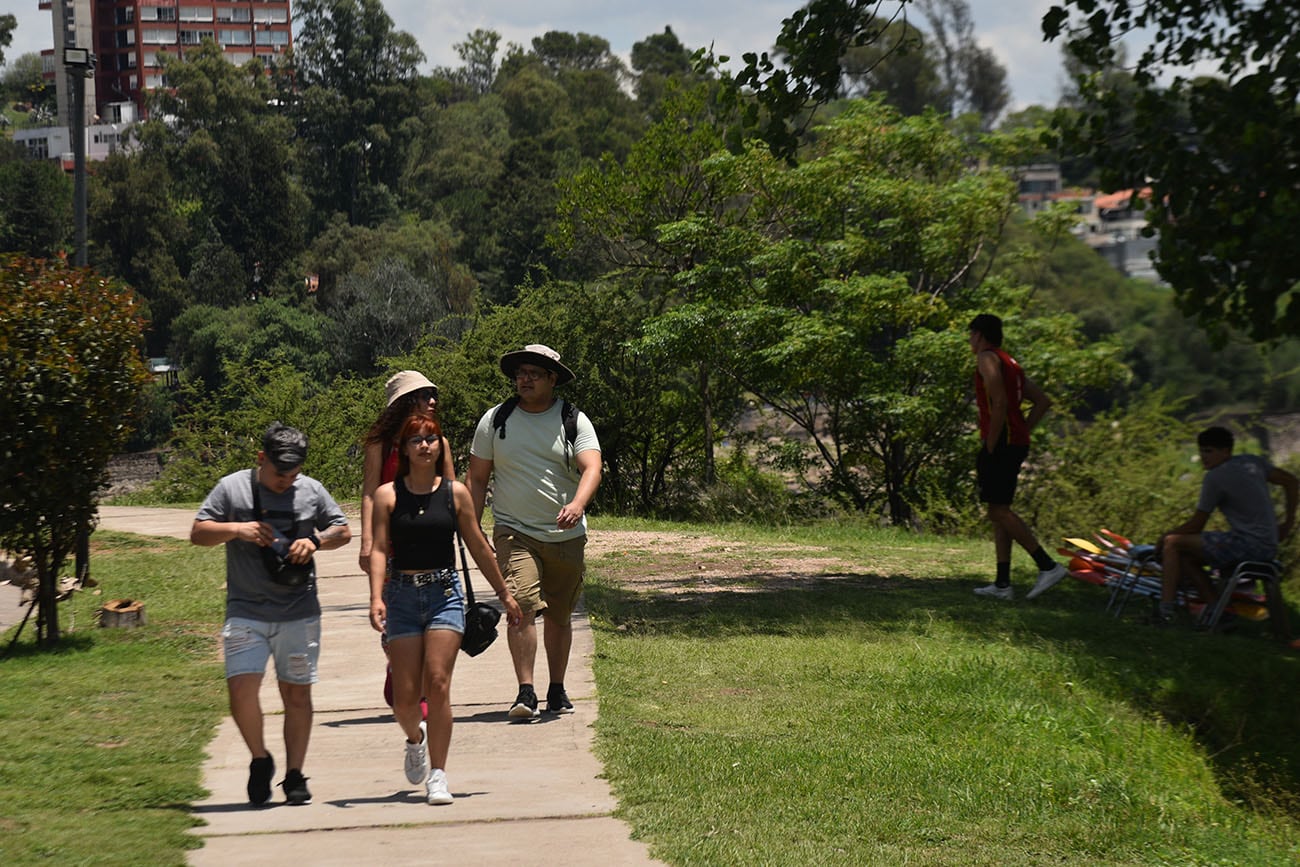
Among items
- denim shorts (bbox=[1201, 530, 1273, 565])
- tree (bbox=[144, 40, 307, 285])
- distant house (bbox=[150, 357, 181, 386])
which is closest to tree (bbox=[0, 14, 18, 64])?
tree (bbox=[144, 40, 307, 285])

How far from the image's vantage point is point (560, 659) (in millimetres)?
7758

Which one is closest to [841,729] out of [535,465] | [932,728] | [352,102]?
[932,728]

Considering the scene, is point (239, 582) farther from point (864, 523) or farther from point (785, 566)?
point (864, 523)

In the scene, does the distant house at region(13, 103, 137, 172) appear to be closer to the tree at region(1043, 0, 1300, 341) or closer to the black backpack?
the tree at region(1043, 0, 1300, 341)

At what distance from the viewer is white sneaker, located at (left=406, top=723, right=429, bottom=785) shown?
20.9 ft

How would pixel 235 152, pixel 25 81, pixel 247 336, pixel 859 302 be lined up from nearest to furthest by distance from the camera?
pixel 859 302 → pixel 247 336 → pixel 235 152 → pixel 25 81

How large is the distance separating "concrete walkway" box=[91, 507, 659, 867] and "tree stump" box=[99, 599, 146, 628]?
6.65ft

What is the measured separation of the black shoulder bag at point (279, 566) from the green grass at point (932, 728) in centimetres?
149

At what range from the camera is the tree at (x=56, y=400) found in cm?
944

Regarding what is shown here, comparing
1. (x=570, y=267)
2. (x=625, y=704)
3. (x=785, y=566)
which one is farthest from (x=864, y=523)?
(x=570, y=267)

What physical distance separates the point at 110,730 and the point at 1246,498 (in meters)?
6.73

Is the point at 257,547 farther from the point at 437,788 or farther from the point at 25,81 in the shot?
the point at 25,81

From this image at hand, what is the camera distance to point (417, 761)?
6395 mm

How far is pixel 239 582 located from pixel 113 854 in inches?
46.4
